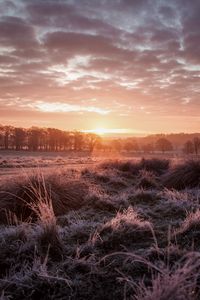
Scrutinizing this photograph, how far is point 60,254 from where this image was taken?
5285 millimetres

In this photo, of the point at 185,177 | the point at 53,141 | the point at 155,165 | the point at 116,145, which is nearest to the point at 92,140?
the point at 116,145

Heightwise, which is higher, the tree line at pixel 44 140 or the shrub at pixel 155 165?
the tree line at pixel 44 140

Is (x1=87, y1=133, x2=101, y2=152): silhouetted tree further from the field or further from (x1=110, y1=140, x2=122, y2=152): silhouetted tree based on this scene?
the field

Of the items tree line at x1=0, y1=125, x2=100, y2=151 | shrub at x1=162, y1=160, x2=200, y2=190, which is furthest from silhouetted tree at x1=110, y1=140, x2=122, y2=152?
shrub at x1=162, y1=160, x2=200, y2=190

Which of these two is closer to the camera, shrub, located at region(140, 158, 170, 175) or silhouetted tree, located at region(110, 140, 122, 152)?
shrub, located at region(140, 158, 170, 175)

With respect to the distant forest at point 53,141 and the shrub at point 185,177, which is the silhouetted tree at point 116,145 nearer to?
the distant forest at point 53,141

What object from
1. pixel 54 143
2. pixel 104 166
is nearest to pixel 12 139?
pixel 54 143

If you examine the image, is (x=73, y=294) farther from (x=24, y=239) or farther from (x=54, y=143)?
(x=54, y=143)

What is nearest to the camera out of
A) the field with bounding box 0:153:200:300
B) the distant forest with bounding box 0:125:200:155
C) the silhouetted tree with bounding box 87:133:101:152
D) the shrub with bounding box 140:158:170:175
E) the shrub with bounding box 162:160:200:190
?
the field with bounding box 0:153:200:300

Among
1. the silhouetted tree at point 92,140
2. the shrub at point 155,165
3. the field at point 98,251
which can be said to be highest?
the silhouetted tree at point 92,140

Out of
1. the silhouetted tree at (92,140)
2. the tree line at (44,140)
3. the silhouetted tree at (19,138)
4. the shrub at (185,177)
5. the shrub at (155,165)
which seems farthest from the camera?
the silhouetted tree at (92,140)

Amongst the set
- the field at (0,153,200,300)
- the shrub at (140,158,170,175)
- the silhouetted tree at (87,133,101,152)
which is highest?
the silhouetted tree at (87,133,101,152)

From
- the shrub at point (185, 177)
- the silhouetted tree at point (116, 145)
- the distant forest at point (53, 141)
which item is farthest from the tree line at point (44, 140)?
the shrub at point (185, 177)

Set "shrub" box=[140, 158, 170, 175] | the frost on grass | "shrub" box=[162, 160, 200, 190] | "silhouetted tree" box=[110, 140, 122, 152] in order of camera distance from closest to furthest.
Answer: the frost on grass, "shrub" box=[162, 160, 200, 190], "shrub" box=[140, 158, 170, 175], "silhouetted tree" box=[110, 140, 122, 152]
